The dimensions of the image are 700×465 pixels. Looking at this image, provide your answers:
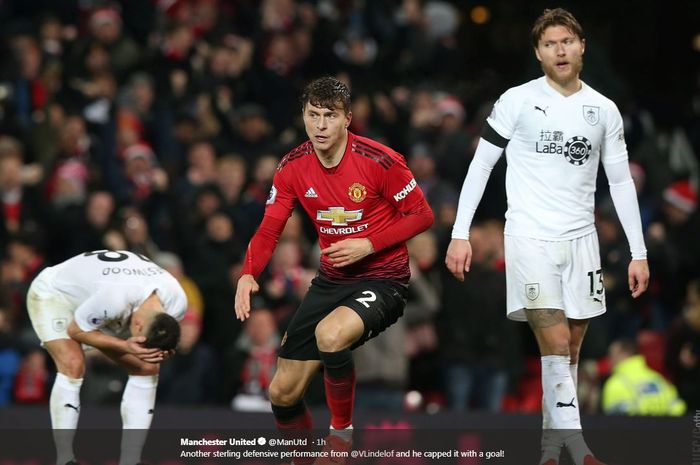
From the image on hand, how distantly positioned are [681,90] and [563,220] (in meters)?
9.95

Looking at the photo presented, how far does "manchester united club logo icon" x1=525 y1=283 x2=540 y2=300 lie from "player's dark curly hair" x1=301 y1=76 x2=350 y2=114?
149cm

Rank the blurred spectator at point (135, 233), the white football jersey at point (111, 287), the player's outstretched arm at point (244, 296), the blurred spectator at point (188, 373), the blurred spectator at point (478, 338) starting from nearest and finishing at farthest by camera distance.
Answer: the player's outstretched arm at point (244, 296), the white football jersey at point (111, 287), the blurred spectator at point (188, 373), the blurred spectator at point (135, 233), the blurred spectator at point (478, 338)

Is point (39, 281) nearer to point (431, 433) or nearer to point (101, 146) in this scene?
point (431, 433)

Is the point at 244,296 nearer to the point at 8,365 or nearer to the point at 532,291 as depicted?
the point at 532,291

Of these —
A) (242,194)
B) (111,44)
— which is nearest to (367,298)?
(242,194)

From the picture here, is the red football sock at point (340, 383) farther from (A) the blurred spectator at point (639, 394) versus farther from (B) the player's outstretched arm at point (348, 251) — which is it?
(A) the blurred spectator at point (639, 394)

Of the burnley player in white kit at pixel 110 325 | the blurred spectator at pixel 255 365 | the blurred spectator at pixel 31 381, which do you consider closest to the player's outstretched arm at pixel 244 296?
the burnley player in white kit at pixel 110 325

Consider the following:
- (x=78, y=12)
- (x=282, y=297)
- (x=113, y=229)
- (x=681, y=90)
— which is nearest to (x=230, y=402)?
(x=282, y=297)

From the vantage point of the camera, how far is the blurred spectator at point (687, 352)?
12.4 meters

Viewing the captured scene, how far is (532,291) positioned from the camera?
28.0 feet

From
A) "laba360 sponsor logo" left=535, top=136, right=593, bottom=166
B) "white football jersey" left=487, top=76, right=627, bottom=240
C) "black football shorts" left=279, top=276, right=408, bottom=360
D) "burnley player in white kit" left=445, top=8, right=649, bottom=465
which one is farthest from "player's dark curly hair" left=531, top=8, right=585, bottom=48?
"black football shorts" left=279, top=276, right=408, bottom=360

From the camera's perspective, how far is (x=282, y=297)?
1320cm

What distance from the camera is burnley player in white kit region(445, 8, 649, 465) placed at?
8.49 meters

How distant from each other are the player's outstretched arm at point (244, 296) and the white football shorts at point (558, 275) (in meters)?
1.55
